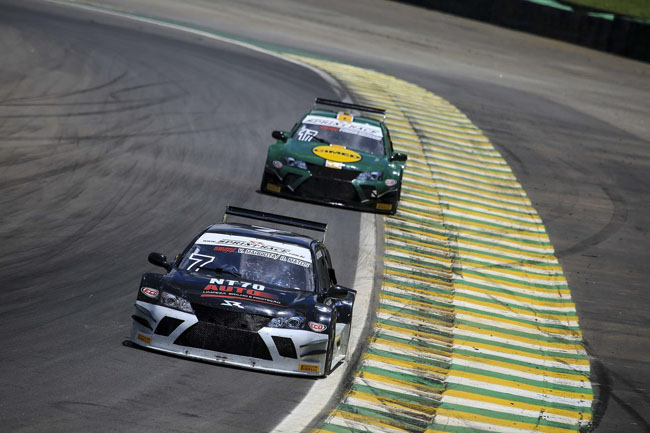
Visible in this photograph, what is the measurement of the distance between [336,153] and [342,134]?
972 mm

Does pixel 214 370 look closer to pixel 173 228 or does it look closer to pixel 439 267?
pixel 173 228

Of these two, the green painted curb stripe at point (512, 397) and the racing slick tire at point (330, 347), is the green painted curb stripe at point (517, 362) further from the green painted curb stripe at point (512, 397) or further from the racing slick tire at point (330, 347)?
the racing slick tire at point (330, 347)

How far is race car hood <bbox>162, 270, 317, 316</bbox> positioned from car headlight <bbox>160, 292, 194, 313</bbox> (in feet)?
0.15

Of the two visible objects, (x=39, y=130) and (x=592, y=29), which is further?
(x=592, y=29)

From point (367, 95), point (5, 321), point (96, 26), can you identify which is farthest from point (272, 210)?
point (96, 26)

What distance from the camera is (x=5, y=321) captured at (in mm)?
10727

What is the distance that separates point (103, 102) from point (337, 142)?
7007 millimetres

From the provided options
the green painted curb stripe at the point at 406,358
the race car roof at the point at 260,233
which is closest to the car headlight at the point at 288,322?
the race car roof at the point at 260,233

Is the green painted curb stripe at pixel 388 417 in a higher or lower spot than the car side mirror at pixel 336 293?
lower

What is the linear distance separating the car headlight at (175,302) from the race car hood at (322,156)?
845cm

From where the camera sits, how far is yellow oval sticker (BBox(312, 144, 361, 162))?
59.7ft

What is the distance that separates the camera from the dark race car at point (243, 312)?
9.60m

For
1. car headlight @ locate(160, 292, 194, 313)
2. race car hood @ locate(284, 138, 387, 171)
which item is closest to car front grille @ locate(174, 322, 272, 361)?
car headlight @ locate(160, 292, 194, 313)

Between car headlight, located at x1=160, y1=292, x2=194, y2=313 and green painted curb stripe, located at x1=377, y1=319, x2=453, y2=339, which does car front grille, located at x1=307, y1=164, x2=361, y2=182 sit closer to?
green painted curb stripe, located at x1=377, y1=319, x2=453, y2=339
